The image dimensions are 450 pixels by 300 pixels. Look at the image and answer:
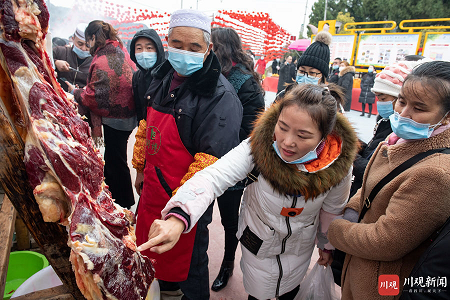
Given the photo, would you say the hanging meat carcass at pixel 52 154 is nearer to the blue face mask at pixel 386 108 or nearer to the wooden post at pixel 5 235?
the wooden post at pixel 5 235

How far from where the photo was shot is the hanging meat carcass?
0.78 meters

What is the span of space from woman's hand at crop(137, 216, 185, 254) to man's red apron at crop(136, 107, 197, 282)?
549mm

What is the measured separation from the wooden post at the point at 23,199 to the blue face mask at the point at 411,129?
4.49 feet

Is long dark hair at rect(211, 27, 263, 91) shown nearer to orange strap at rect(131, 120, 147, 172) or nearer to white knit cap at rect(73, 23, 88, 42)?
orange strap at rect(131, 120, 147, 172)

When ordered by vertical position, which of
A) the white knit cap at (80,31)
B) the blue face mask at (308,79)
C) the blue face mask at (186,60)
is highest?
the white knit cap at (80,31)

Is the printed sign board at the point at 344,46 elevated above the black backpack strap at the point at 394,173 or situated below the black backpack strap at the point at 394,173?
above

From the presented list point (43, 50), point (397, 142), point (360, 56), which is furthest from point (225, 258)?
point (360, 56)

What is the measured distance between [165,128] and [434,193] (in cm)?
125

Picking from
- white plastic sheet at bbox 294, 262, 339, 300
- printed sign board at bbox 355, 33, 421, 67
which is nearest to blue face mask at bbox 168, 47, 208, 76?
white plastic sheet at bbox 294, 262, 339, 300

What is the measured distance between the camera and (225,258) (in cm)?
245

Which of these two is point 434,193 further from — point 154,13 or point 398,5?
point 398,5

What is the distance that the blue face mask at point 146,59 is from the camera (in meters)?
2.42

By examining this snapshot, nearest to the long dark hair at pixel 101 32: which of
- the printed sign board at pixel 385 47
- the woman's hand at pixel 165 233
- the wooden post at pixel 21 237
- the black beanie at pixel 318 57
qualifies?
the wooden post at pixel 21 237

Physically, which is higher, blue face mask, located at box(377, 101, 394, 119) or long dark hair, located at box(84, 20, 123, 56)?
long dark hair, located at box(84, 20, 123, 56)
